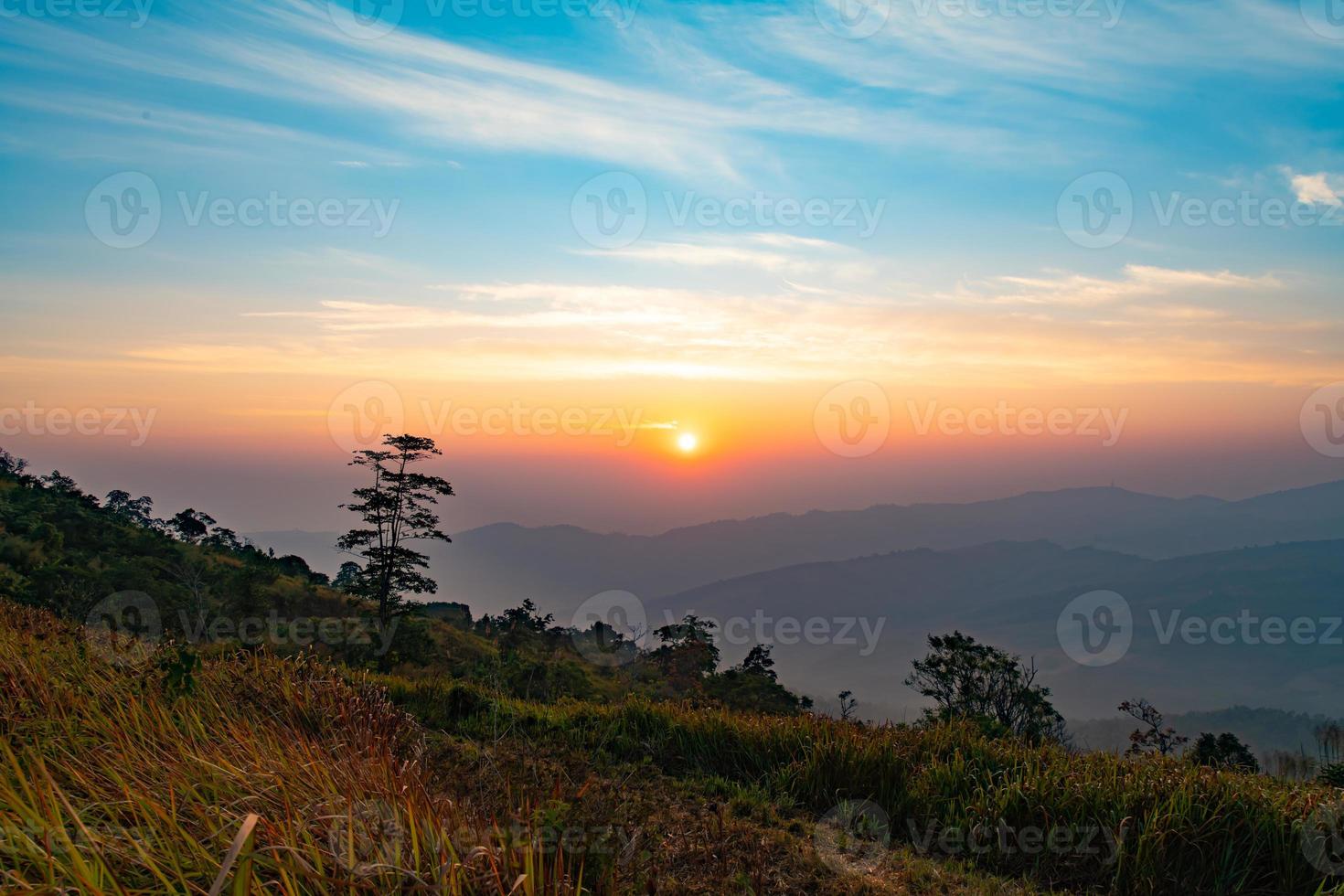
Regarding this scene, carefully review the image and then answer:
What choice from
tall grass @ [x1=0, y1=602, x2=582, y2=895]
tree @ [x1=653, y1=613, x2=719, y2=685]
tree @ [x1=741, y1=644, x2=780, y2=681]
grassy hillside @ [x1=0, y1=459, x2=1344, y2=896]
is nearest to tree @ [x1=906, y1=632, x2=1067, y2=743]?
grassy hillside @ [x1=0, y1=459, x2=1344, y2=896]

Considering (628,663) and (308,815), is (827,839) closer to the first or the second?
(308,815)

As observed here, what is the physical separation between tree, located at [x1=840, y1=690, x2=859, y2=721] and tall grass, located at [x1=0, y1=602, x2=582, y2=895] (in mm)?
5125

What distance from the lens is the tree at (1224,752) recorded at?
317 inches

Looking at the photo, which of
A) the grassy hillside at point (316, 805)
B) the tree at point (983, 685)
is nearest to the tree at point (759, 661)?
the tree at point (983, 685)

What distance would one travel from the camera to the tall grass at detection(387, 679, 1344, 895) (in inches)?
204

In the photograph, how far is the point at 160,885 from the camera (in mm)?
3074

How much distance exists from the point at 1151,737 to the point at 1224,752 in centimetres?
161

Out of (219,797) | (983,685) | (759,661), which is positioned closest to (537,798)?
(219,797)

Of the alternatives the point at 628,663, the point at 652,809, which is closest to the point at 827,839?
the point at 652,809

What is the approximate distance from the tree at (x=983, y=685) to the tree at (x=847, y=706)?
1.16 meters

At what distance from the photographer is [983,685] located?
39.6 ft

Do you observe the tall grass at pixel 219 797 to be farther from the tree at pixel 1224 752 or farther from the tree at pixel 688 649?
the tree at pixel 688 649

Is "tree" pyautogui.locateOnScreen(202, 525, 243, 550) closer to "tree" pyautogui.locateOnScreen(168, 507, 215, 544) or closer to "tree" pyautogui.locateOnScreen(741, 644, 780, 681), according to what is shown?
"tree" pyautogui.locateOnScreen(168, 507, 215, 544)

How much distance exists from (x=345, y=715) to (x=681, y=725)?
3.38 meters
